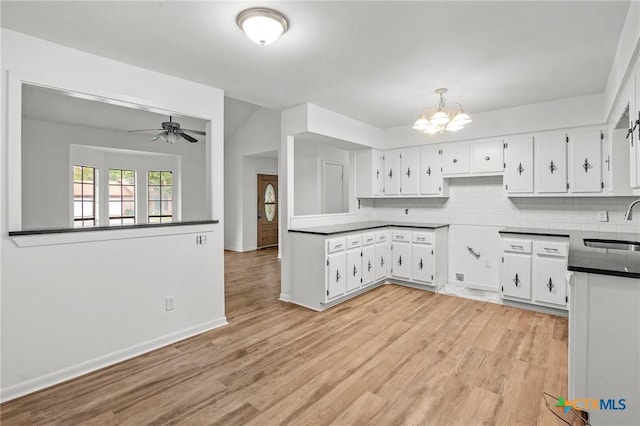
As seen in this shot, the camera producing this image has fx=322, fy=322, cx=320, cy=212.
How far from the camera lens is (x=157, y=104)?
9.80ft

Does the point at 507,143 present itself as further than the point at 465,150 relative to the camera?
No

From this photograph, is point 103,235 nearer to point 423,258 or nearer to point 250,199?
point 423,258

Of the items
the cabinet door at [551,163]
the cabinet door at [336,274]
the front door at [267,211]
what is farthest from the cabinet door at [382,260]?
the front door at [267,211]

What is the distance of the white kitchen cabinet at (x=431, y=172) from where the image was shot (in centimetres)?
486

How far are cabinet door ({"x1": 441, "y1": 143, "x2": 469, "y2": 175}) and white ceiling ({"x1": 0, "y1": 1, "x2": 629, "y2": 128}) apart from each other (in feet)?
3.51

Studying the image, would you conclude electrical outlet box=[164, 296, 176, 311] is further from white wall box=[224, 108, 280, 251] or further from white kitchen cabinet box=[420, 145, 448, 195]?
white wall box=[224, 108, 280, 251]

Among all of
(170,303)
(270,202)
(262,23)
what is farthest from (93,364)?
(270,202)

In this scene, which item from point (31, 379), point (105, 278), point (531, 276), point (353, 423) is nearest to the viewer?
point (353, 423)

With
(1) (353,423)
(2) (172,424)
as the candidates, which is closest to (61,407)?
(2) (172,424)

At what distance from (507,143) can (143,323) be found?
4700 mm

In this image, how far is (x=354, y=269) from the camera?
169 inches

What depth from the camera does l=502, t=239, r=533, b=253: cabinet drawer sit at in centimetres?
382

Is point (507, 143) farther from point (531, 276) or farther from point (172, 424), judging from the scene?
point (172, 424)

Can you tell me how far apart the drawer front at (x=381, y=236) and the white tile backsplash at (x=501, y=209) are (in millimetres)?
786
